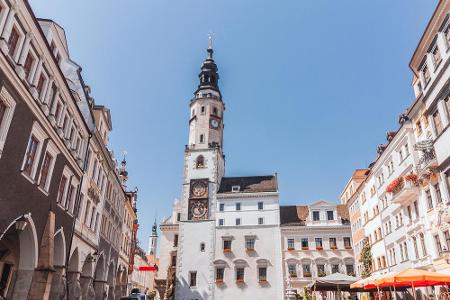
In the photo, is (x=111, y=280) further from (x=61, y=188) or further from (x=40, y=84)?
(x=40, y=84)

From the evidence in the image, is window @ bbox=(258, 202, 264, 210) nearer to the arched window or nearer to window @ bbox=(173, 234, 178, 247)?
the arched window

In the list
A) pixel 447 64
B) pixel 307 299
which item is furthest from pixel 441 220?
pixel 307 299

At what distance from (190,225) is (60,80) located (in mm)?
39206

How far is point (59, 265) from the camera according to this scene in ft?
74.6

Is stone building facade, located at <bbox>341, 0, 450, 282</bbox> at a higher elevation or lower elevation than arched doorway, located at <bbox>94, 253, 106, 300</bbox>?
higher

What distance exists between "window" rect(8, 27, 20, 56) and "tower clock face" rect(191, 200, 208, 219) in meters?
44.3

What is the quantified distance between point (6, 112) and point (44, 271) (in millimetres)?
8587

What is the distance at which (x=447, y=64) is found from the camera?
20.4 metres

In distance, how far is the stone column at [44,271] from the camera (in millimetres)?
18234

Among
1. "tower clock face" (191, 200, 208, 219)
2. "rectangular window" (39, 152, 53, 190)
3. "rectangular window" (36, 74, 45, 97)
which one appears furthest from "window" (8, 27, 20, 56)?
"tower clock face" (191, 200, 208, 219)

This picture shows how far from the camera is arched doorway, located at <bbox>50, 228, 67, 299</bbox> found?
22344 mm

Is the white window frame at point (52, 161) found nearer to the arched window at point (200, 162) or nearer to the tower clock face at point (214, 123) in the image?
the arched window at point (200, 162)

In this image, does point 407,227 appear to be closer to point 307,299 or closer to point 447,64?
point 307,299

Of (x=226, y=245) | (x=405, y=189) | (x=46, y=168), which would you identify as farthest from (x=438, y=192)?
(x=226, y=245)
